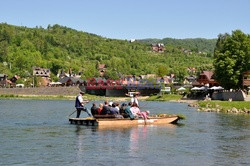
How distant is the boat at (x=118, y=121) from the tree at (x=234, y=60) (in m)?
44.3

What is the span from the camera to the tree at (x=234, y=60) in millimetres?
86312

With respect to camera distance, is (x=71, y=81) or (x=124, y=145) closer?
(x=124, y=145)

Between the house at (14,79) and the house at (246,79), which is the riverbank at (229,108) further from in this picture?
the house at (14,79)

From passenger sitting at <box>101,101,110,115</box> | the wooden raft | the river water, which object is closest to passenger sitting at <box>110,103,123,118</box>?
passenger sitting at <box>101,101,110,115</box>

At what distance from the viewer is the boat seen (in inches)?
1594

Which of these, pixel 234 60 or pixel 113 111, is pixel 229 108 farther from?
pixel 113 111

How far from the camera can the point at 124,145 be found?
98.9 ft

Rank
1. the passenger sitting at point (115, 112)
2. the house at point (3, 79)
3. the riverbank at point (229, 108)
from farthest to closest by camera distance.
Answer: the house at point (3, 79) → the riverbank at point (229, 108) → the passenger sitting at point (115, 112)

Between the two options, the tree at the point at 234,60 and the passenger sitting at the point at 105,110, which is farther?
the tree at the point at 234,60

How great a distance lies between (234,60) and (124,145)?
60130 mm

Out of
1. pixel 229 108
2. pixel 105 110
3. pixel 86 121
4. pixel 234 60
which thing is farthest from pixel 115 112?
pixel 234 60

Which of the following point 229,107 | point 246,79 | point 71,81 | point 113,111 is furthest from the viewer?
point 71,81

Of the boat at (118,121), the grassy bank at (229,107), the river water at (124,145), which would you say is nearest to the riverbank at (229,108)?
the grassy bank at (229,107)

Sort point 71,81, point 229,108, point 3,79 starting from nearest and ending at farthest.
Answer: point 229,108 < point 71,81 < point 3,79
